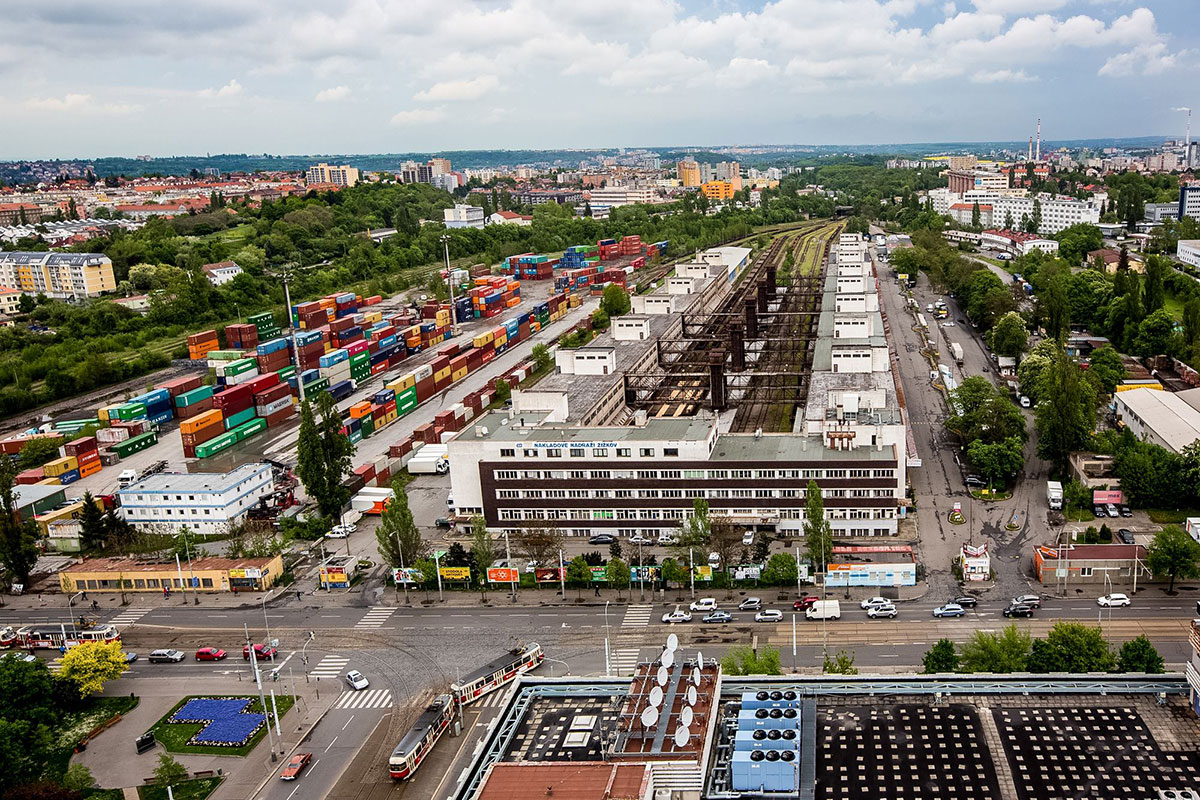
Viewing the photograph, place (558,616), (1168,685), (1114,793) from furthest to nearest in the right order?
(558,616), (1168,685), (1114,793)

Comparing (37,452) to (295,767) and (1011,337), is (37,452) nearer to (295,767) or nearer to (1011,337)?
(295,767)

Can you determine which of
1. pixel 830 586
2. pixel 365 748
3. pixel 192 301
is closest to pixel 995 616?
pixel 830 586

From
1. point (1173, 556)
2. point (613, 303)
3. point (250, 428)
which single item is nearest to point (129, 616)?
point (250, 428)

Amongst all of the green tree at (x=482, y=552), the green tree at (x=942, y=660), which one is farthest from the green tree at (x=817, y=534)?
the green tree at (x=482, y=552)

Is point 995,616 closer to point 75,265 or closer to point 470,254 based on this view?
point 75,265

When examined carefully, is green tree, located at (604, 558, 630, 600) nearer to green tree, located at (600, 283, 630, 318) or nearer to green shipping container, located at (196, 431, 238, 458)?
green shipping container, located at (196, 431, 238, 458)

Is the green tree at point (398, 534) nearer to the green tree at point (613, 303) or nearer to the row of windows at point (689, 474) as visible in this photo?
the row of windows at point (689, 474)

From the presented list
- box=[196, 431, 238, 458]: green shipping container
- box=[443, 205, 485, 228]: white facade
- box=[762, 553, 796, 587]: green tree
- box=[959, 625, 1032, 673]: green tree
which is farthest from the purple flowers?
box=[443, 205, 485, 228]: white facade
